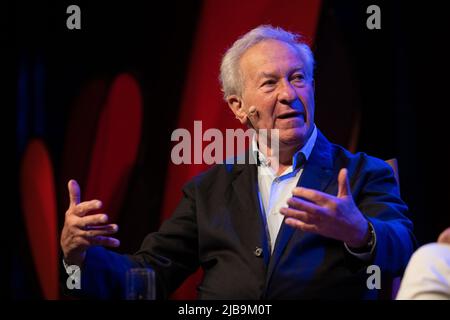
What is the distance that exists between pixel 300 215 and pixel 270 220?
24.0 inches

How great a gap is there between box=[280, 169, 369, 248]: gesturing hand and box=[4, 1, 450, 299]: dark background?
103 cm

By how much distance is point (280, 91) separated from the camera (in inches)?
97.1

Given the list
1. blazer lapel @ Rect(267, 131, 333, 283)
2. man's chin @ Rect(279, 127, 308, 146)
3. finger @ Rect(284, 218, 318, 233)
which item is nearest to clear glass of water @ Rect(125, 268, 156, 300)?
finger @ Rect(284, 218, 318, 233)

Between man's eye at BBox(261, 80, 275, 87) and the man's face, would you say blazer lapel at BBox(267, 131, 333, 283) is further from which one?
man's eye at BBox(261, 80, 275, 87)

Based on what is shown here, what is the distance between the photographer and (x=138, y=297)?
175 centimetres

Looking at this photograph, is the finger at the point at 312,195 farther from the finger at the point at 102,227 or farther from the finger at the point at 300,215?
the finger at the point at 102,227

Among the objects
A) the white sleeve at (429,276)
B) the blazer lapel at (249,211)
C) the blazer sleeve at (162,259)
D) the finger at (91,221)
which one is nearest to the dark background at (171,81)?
the blazer lapel at (249,211)

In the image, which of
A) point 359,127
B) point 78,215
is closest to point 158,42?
point 359,127

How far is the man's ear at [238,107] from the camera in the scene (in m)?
2.66

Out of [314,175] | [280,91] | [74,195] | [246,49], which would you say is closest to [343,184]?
[314,175]

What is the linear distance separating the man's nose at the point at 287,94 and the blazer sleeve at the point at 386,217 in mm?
383

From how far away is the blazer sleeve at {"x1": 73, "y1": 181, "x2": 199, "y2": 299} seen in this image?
2.24 metres
